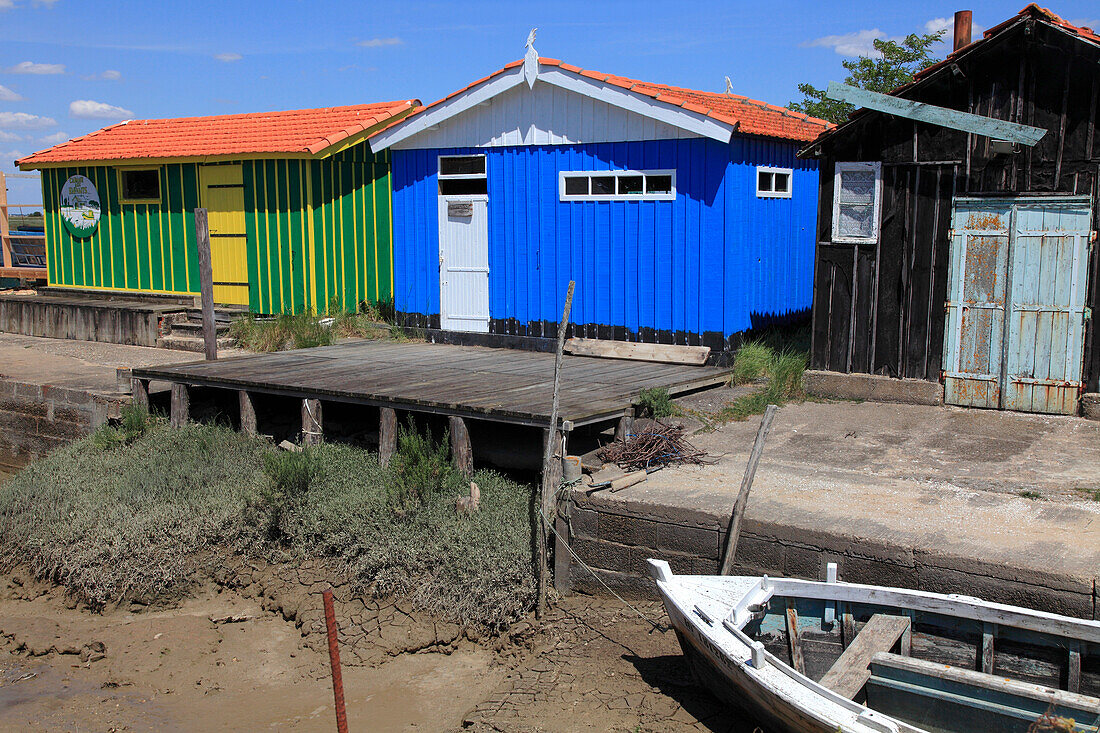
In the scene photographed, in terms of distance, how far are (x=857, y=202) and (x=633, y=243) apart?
276cm

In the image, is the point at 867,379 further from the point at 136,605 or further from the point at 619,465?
the point at 136,605

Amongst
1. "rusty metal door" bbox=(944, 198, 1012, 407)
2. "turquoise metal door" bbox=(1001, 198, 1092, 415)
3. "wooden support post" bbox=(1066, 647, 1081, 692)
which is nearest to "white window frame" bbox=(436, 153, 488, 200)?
"rusty metal door" bbox=(944, 198, 1012, 407)

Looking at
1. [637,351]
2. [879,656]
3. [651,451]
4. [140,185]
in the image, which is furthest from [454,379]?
[140,185]

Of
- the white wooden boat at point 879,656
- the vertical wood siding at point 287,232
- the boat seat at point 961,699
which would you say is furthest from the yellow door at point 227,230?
the boat seat at point 961,699

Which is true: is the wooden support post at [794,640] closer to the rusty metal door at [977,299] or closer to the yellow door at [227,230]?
the rusty metal door at [977,299]

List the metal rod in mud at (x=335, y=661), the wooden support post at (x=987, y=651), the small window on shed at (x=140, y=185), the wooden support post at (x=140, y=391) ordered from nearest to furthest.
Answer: the metal rod in mud at (x=335, y=661) < the wooden support post at (x=987, y=651) < the wooden support post at (x=140, y=391) < the small window on shed at (x=140, y=185)

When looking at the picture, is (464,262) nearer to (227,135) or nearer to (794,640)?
(227,135)

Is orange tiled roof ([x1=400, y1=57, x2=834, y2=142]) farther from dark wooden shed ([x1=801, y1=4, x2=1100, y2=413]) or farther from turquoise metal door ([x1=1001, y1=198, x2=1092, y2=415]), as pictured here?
turquoise metal door ([x1=1001, y1=198, x2=1092, y2=415])

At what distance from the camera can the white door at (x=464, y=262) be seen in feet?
43.5

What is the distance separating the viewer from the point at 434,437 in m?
10.3

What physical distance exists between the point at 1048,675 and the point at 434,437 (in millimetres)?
6307

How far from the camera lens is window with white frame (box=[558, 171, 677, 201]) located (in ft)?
38.8

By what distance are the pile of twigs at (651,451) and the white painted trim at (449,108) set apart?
18.7 feet

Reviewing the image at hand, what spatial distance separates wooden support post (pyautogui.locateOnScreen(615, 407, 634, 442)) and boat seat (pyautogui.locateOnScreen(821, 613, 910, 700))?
3.48m
